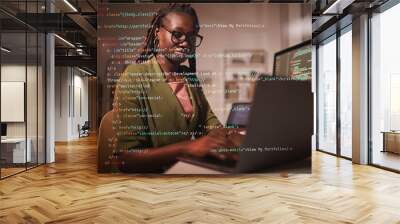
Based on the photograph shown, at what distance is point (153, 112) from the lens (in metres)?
6.66

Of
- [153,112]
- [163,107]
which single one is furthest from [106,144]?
[163,107]

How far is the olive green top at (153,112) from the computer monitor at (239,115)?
228mm

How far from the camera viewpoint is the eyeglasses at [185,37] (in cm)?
673

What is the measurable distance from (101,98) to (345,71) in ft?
19.9

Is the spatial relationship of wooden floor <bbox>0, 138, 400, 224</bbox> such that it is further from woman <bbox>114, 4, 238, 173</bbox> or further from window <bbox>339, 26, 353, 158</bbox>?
window <bbox>339, 26, 353, 158</bbox>

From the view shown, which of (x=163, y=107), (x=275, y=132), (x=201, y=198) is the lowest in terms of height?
(x=201, y=198)

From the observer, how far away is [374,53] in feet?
26.9

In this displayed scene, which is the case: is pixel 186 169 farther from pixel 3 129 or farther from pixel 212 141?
pixel 3 129

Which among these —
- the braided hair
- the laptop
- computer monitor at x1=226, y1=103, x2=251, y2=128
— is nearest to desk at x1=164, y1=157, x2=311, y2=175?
the laptop

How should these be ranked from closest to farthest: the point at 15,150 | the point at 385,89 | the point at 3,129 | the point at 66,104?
1. the point at 3,129
2. the point at 15,150
3. the point at 385,89
4. the point at 66,104

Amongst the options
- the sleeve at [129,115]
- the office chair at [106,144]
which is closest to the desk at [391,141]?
the sleeve at [129,115]

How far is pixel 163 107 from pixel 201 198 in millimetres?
2106

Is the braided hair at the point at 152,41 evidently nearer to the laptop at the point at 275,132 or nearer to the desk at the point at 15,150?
the laptop at the point at 275,132

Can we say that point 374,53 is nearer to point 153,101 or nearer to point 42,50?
point 153,101
